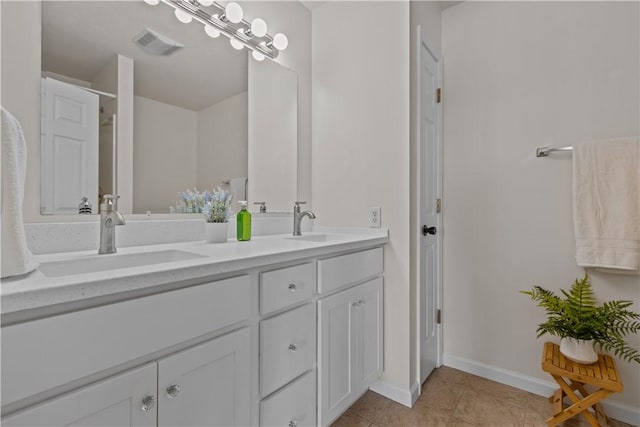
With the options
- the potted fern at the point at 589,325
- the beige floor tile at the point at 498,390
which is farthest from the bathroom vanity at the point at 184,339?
the potted fern at the point at 589,325

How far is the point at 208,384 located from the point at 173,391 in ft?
0.33

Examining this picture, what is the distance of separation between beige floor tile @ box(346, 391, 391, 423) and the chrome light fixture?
2.01m

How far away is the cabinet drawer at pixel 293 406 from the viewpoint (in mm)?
1062

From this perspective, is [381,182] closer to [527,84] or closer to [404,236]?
[404,236]

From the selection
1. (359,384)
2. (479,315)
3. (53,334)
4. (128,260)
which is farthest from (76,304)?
(479,315)

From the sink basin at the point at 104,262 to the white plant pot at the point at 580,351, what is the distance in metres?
1.71

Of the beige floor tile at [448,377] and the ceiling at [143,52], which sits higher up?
the ceiling at [143,52]

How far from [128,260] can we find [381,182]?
1266 millimetres

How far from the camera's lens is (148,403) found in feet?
2.47

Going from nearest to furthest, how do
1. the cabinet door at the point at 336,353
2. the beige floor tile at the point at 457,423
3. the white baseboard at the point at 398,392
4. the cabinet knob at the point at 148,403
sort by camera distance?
the cabinet knob at the point at 148,403, the cabinet door at the point at 336,353, the beige floor tile at the point at 457,423, the white baseboard at the point at 398,392

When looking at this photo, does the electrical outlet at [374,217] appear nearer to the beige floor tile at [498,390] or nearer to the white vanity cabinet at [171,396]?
the white vanity cabinet at [171,396]

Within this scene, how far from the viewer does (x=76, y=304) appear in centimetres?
65

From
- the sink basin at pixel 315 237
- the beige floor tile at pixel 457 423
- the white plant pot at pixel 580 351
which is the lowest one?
the beige floor tile at pixel 457 423

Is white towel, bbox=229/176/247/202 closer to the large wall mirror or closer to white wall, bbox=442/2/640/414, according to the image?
the large wall mirror
